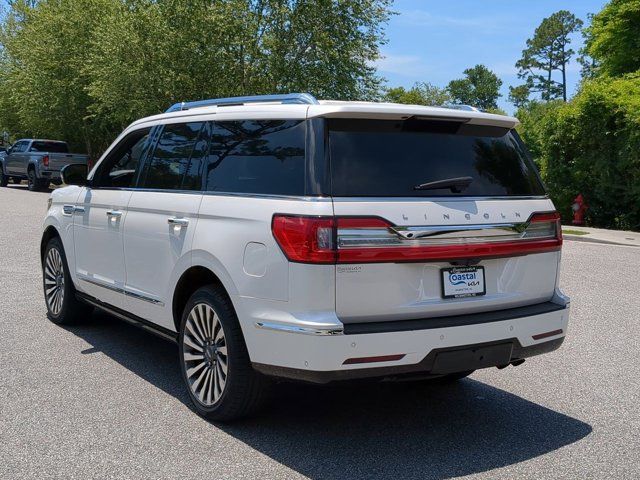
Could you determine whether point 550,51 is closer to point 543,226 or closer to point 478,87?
point 478,87

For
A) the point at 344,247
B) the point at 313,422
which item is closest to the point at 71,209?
the point at 313,422

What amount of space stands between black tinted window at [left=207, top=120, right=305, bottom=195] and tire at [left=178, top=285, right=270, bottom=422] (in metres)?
0.69

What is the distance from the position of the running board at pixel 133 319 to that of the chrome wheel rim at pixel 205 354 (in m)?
0.29

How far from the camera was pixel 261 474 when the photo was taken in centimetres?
368

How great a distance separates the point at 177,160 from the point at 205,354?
1.40 m

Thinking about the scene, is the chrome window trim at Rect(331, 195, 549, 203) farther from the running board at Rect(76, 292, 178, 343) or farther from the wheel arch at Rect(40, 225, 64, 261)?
the wheel arch at Rect(40, 225, 64, 261)

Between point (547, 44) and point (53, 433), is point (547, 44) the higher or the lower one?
the higher one

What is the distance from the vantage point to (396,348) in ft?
12.1

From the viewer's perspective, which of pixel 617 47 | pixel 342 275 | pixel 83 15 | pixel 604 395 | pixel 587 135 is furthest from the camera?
pixel 83 15

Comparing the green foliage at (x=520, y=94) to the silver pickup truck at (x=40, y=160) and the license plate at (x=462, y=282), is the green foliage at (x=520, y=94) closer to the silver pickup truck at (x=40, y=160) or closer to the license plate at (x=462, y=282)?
the silver pickup truck at (x=40, y=160)

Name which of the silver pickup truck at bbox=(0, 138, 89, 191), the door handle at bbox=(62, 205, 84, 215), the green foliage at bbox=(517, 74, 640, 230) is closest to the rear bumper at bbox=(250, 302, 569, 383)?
the door handle at bbox=(62, 205, 84, 215)

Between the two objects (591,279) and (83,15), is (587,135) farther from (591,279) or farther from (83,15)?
(83,15)

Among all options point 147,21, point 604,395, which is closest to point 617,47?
point 147,21

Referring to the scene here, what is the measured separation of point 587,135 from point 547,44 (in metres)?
78.1
